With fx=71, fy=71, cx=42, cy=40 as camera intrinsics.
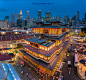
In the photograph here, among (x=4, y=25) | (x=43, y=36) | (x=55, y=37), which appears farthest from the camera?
(x=4, y=25)

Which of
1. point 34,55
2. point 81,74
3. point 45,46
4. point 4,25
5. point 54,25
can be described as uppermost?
point 4,25

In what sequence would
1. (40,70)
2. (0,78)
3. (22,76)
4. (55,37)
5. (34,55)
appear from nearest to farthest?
(0,78) → (22,76) → (40,70) → (34,55) → (55,37)

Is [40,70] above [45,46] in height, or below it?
below

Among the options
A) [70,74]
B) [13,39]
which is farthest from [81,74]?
[13,39]

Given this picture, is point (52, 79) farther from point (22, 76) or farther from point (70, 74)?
point (22, 76)

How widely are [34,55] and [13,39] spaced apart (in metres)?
21.0

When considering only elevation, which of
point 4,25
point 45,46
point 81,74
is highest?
point 4,25

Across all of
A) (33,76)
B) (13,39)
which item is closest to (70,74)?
(33,76)

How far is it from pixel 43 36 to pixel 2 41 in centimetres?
2061

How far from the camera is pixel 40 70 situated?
1817 centimetres

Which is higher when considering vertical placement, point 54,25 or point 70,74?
point 54,25

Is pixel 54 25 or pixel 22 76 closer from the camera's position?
pixel 22 76

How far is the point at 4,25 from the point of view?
114750 mm

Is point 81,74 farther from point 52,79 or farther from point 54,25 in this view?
point 54,25
